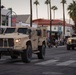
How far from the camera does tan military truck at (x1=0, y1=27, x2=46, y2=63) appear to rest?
1970 cm

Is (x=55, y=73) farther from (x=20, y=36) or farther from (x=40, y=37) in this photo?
(x=40, y=37)

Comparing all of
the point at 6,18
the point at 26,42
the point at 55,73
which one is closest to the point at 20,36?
the point at 26,42

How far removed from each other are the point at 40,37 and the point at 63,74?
9174 millimetres

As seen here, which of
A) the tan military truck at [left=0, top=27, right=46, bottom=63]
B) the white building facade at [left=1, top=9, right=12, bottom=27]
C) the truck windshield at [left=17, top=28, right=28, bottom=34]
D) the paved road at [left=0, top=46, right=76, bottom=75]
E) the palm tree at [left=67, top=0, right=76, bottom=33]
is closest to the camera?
the paved road at [left=0, top=46, right=76, bottom=75]

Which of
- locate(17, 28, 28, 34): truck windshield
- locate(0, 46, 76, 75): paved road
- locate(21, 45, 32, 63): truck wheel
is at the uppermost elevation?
locate(17, 28, 28, 34): truck windshield

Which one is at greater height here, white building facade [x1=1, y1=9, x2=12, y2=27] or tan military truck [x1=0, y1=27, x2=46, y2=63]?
white building facade [x1=1, y1=9, x2=12, y2=27]

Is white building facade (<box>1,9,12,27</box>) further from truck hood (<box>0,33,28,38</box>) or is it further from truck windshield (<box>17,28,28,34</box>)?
truck hood (<box>0,33,28,38</box>)

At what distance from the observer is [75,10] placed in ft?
266

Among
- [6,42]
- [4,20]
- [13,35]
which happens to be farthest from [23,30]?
[4,20]

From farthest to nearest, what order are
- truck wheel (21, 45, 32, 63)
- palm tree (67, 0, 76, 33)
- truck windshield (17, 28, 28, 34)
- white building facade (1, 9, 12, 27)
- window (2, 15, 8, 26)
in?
1. palm tree (67, 0, 76, 33)
2. window (2, 15, 8, 26)
3. white building facade (1, 9, 12, 27)
4. truck windshield (17, 28, 28, 34)
5. truck wheel (21, 45, 32, 63)

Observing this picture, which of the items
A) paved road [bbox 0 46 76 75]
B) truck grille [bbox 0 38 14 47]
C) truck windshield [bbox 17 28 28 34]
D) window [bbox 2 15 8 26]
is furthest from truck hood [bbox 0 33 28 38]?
window [bbox 2 15 8 26]

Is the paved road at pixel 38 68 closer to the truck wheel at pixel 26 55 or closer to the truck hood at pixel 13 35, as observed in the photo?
the truck wheel at pixel 26 55

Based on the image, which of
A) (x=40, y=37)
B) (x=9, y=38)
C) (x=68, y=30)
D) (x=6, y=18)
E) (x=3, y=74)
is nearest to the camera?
(x=3, y=74)

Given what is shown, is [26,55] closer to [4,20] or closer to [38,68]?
[38,68]
